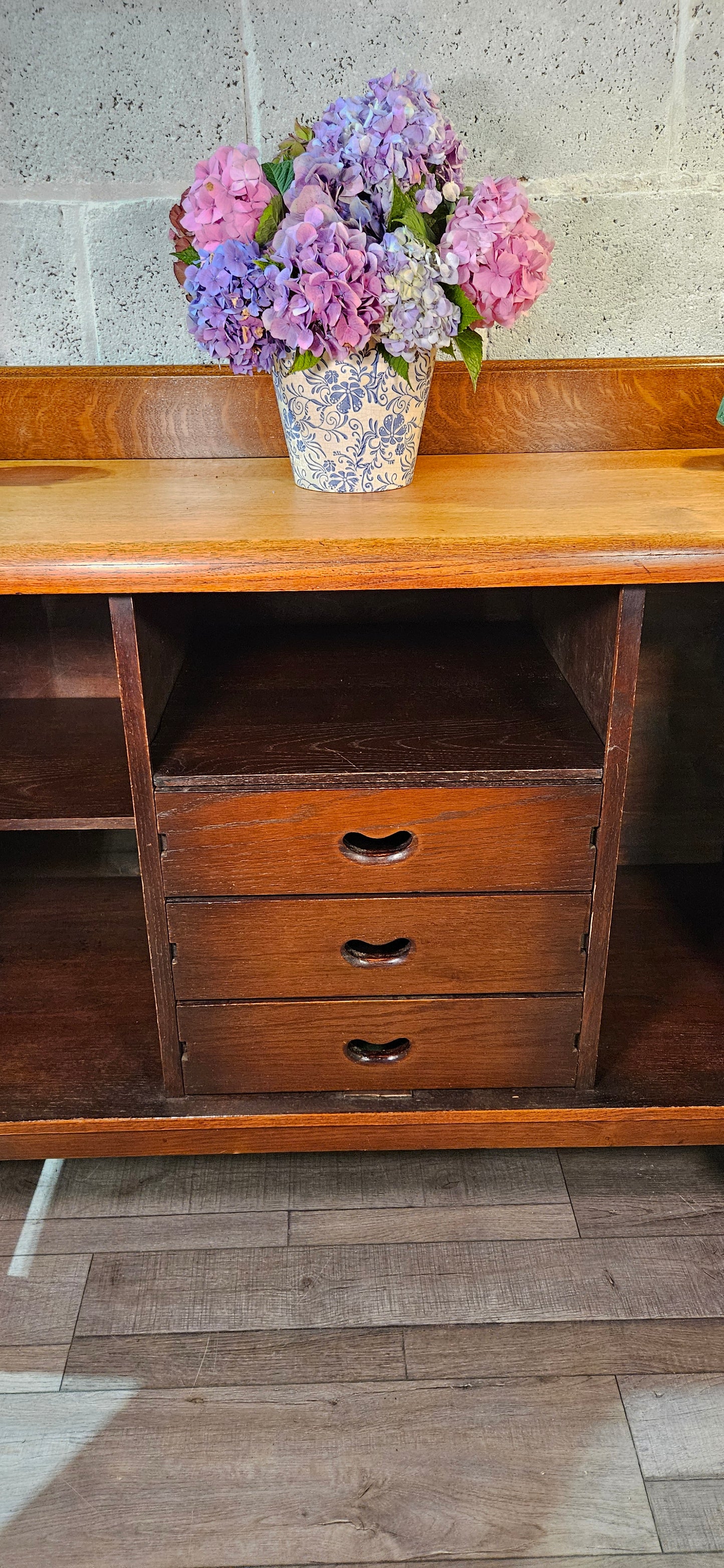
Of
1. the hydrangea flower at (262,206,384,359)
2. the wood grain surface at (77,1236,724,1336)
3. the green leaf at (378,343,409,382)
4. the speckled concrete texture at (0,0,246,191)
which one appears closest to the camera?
the hydrangea flower at (262,206,384,359)

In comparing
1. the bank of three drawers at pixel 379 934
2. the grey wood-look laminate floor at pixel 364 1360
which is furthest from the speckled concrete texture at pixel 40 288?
the grey wood-look laminate floor at pixel 364 1360

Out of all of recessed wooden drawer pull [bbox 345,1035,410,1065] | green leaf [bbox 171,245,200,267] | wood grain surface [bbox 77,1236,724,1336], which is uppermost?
green leaf [bbox 171,245,200,267]

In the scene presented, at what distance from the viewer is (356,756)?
3.83 ft

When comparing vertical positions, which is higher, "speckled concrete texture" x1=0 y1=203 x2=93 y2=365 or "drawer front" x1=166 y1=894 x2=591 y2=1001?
"speckled concrete texture" x1=0 y1=203 x2=93 y2=365

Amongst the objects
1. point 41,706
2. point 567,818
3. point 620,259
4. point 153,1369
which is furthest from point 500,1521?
point 620,259

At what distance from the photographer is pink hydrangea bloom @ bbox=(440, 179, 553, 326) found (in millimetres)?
1064

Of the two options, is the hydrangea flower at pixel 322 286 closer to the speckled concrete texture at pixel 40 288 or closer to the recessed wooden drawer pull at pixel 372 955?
the speckled concrete texture at pixel 40 288

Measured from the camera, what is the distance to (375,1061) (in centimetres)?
131

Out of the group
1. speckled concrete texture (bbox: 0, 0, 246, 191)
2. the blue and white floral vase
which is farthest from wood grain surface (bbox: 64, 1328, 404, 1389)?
speckled concrete texture (bbox: 0, 0, 246, 191)

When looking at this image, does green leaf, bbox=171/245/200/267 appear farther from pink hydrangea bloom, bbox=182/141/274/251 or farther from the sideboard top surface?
the sideboard top surface

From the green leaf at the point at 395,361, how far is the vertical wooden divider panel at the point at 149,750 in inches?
14.8

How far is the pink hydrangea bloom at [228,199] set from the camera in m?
1.06

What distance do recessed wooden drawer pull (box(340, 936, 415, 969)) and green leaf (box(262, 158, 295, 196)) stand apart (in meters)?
0.82

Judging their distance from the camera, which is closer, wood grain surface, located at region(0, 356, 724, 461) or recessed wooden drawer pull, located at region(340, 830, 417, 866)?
recessed wooden drawer pull, located at region(340, 830, 417, 866)
